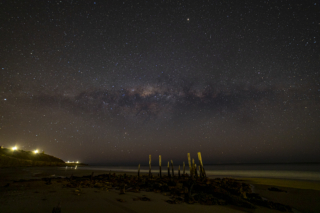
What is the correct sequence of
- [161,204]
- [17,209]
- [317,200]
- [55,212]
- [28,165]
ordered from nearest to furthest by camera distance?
[55,212] → [17,209] → [161,204] → [317,200] → [28,165]

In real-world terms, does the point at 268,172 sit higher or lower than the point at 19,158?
lower

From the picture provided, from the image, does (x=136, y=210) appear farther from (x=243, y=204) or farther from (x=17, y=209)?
(x=243, y=204)

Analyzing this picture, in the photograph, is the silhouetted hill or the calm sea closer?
the calm sea

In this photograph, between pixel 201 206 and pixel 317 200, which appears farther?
pixel 317 200

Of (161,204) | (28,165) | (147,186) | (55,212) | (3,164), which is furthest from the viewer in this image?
(28,165)

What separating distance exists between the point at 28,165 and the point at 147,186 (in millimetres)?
65673

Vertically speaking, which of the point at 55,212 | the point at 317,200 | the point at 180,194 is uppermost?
the point at 55,212

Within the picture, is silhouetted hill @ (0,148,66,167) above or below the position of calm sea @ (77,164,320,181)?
above

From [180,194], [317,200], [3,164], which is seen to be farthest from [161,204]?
[3,164]

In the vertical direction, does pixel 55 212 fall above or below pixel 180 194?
above

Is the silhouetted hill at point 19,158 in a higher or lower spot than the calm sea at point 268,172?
higher

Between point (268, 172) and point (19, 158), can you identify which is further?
point (19, 158)

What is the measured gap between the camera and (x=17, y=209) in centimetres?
717

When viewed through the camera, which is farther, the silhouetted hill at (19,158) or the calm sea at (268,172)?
the silhouetted hill at (19,158)
